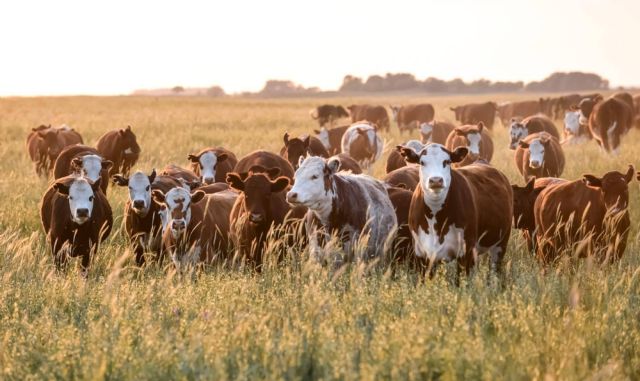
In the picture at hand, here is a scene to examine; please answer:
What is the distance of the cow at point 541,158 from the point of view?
14680 mm

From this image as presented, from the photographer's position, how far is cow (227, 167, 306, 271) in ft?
26.1

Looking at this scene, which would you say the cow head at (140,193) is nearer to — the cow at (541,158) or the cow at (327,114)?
the cow at (541,158)

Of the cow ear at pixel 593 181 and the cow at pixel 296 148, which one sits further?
the cow at pixel 296 148

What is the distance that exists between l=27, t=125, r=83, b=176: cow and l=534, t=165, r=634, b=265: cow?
11.0 meters

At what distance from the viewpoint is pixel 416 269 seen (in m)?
7.67

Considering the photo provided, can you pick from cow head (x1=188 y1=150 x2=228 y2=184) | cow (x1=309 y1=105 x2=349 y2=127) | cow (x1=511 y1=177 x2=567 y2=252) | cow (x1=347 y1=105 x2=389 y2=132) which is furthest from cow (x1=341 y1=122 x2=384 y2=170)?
cow (x1=309 y1=105 x2=349 y2=127)

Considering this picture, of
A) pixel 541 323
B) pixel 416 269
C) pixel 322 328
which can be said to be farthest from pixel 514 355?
pixel 416 269

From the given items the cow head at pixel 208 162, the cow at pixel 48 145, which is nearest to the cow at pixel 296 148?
the cow head at pixel 208 162

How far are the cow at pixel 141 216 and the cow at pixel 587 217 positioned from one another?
14.1ft

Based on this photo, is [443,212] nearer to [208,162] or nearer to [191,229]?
[191,229]

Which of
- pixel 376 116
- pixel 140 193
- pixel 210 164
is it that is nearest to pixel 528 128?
pixel 210 164

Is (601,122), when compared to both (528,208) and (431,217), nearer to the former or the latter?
(528,208)

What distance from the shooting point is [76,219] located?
8.34 meters

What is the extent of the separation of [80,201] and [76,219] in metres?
0.23
